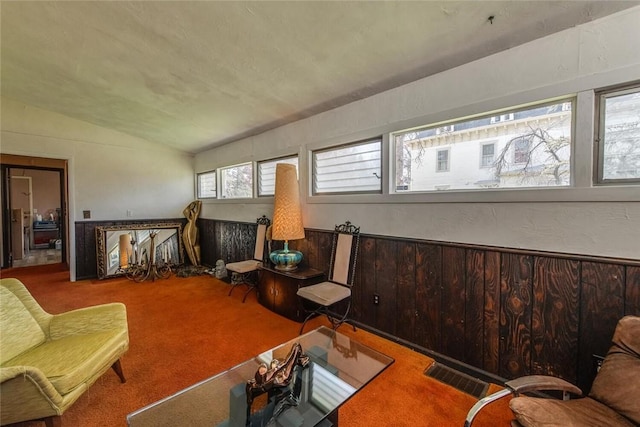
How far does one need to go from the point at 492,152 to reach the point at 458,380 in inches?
71.4

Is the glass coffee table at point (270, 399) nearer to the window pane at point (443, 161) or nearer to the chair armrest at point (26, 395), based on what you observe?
the chair armrest at point (26, 395)

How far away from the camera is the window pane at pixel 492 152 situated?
1.86 meters

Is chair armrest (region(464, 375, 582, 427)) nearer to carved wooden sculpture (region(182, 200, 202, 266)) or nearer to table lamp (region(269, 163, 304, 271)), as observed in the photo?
table lamp (region(269, 163, 304, 271))

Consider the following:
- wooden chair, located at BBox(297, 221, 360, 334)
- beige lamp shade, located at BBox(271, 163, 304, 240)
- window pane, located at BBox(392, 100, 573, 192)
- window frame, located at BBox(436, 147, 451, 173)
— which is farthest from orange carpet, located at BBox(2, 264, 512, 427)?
window frame, located at BBox(436, 147, 451, 173)

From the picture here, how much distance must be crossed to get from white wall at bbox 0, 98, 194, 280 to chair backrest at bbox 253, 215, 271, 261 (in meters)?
2.81

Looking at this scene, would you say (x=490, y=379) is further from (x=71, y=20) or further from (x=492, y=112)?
(x=71, y=20)

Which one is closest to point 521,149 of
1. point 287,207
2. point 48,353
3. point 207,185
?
point 287,207

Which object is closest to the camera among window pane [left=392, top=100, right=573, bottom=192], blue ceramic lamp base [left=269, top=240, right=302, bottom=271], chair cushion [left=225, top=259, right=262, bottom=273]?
window pane [left=392, top=100, right=573, bottom=192]

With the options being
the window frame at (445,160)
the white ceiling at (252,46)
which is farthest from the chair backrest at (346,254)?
the white ceiling at (252,46)

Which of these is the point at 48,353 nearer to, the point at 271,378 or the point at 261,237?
the point at 271,378

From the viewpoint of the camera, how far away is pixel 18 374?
4.22 ft

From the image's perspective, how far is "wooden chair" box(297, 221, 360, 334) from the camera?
2.82m

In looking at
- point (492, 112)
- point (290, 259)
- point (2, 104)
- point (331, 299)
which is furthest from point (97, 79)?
point (492, 112)

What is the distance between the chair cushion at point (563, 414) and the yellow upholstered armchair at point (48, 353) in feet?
7.62
